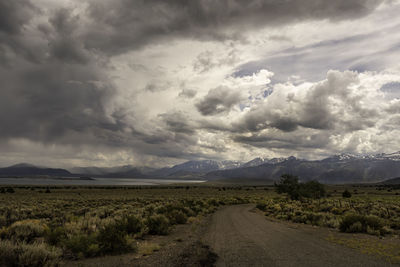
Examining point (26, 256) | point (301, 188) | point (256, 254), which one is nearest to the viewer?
point (26, 256)

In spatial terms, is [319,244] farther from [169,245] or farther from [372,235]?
[169,245]

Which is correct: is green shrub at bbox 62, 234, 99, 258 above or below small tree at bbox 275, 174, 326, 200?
above

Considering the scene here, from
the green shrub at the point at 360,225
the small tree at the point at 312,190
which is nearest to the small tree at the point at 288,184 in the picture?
the small tree at the point at 312,190

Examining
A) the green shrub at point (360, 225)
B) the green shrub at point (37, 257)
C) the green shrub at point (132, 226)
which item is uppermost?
the green shrub at point (37, 257)

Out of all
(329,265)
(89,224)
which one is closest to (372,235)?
(329,265)

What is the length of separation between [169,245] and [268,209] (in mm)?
21382

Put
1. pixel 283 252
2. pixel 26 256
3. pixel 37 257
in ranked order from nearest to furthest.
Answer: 1. pixel 26 256
2. pixel 37 257
3. pixel 283 252

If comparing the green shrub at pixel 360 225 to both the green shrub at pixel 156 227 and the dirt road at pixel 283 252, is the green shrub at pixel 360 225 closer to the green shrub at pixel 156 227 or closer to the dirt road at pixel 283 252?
the dirt road at pixel 283 252

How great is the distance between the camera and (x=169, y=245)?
11391 millimetres

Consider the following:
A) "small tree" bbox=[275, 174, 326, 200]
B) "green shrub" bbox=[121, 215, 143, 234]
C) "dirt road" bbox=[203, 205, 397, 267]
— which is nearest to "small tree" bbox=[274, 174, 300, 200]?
"small tree" bbox=[275, 174, 326, 200]

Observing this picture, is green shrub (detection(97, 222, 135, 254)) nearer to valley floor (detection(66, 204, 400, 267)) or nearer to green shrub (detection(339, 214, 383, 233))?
valley floor (detection(66, 204, 400, 267))

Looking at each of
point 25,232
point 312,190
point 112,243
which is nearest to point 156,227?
point 112,243

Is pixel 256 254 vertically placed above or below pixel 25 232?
below

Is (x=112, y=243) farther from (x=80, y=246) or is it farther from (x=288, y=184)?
(x=288, y=184)
